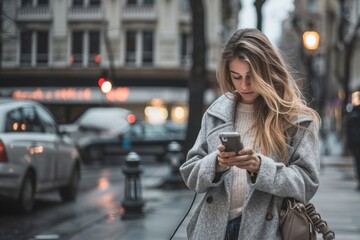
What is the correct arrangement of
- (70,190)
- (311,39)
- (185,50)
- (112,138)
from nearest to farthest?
(70,190) → (311,39) → (112,138) → (185,50)

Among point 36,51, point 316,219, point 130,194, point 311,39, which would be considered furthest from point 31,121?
point 36,51

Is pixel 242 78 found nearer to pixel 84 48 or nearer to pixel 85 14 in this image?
pixel 84 48

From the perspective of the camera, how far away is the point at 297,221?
10.8 feet

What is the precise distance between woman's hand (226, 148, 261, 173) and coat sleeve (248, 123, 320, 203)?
5 centimetres

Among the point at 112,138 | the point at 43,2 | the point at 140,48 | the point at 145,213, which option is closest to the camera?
the point at 145,213

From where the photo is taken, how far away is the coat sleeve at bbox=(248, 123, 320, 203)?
3244 millimetres

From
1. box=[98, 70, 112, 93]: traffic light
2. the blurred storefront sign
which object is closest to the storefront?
the blurred storefront sign

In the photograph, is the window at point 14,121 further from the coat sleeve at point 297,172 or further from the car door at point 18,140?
the coat sleeve at point 297,172

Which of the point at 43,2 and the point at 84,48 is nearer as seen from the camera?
the point at 84,48

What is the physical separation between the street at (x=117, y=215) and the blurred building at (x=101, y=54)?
32549 mm

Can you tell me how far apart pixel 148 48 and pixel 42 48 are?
24.1 ft

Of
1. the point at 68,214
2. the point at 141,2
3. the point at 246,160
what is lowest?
the point at 68,214

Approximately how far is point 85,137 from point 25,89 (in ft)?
76.9

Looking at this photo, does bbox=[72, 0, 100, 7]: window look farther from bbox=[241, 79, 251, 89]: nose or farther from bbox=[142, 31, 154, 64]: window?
bbox=[241, 79, 251, 89]: nose
